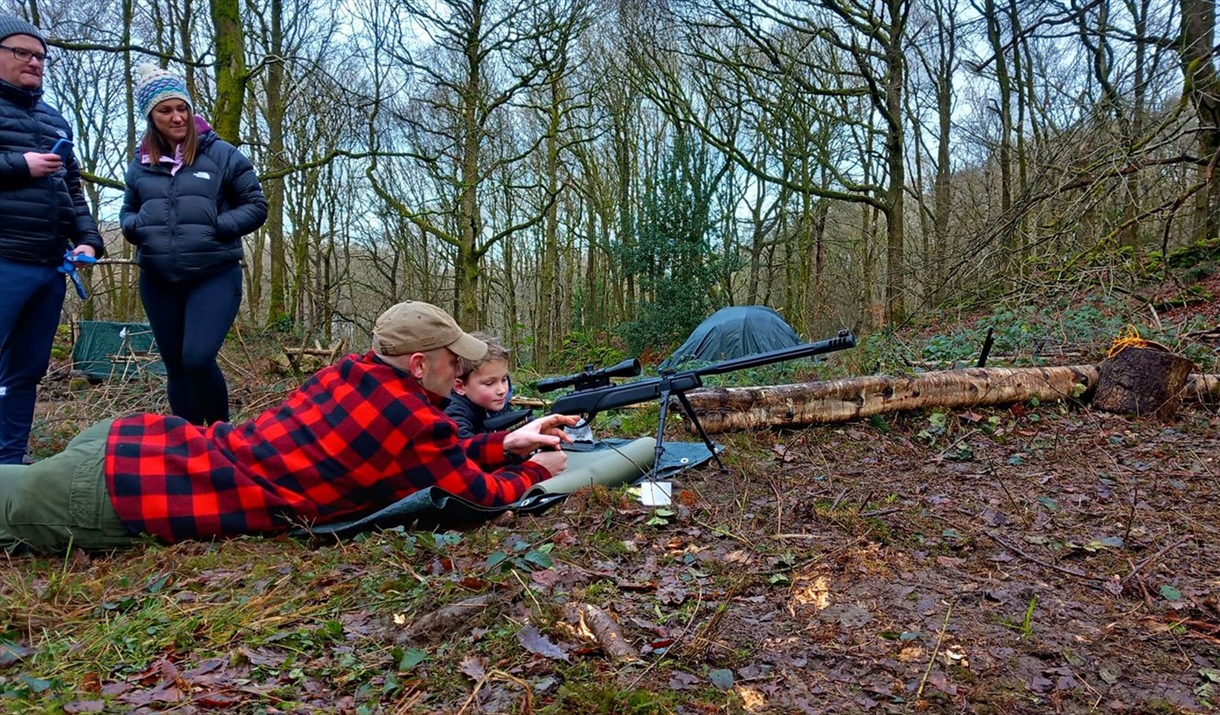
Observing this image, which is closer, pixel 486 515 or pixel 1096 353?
pixel 486 515

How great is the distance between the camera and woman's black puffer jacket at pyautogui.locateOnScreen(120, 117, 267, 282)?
3906 mm

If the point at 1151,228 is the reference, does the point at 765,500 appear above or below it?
below

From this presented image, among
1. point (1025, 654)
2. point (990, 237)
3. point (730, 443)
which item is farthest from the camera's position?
point (990, 237)

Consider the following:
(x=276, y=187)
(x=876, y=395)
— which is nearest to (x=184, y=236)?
(x=876, y=395)

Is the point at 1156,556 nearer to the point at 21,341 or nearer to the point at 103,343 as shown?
the point at 21,341

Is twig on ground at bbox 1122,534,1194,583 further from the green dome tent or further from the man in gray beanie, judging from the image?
the green dome tent

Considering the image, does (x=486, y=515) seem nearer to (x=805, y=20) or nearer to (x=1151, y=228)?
(x=805, y=20)

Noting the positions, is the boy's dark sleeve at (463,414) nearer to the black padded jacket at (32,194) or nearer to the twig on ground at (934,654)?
the black padded jacket at (32,194)

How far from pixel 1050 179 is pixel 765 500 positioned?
7064mm

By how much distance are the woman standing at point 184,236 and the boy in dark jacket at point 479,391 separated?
137cm

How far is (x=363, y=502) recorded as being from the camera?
10.1 feet

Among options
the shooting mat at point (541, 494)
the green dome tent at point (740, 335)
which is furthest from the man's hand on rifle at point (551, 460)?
the green dome tent at point (740, 335)

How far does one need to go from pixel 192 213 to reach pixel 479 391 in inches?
74.1

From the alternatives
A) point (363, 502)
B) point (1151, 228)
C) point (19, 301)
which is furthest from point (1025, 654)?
point (1151, 228)
